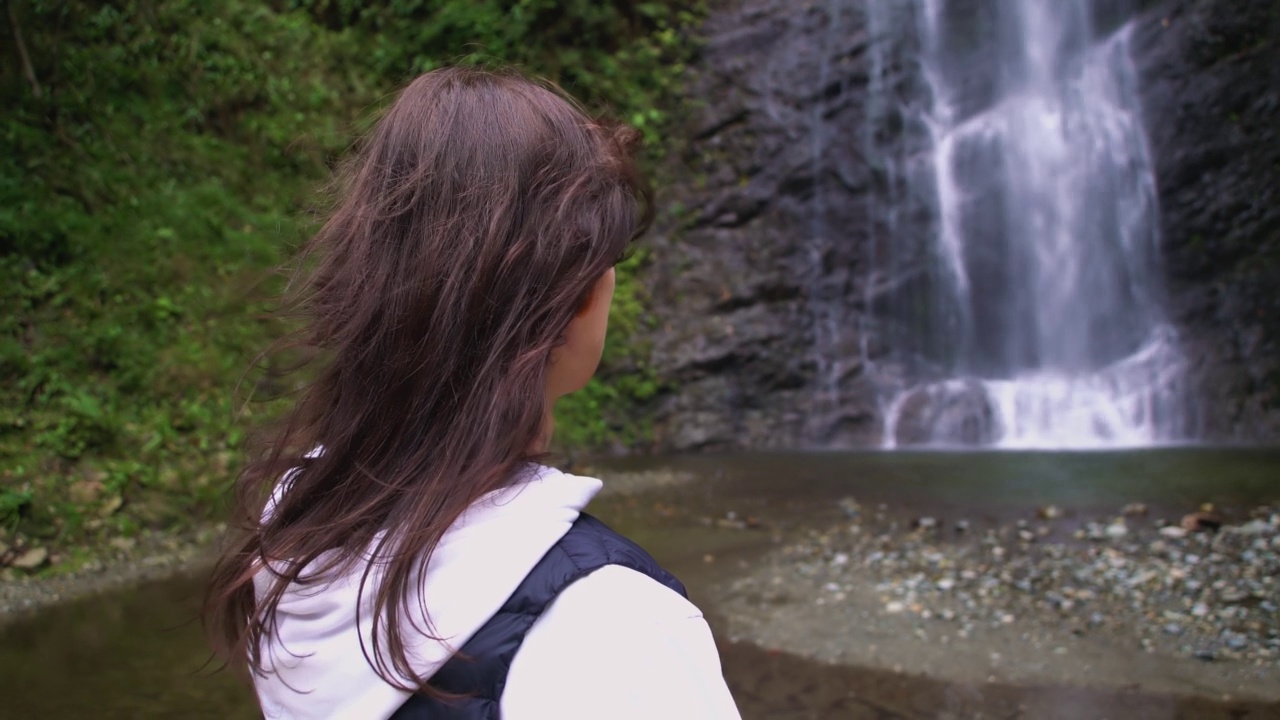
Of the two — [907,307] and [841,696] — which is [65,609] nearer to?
[841,696]

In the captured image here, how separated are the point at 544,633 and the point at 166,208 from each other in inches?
356

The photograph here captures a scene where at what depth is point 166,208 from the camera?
8.68 metres

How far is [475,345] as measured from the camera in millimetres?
1046

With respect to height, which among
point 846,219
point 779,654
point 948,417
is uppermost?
point 846,219

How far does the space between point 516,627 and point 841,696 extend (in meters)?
3.68

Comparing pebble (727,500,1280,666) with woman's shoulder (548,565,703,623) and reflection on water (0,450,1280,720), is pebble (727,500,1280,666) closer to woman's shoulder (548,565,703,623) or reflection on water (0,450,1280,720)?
reflection on water (0,450,1280,720)

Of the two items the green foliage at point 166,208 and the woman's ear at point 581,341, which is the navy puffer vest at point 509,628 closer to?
the woman's ear at point 581,341

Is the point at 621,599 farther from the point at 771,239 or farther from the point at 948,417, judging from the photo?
the point at 771,239

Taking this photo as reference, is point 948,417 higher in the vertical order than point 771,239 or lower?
lower

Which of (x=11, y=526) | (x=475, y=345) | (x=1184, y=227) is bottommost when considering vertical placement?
(x=11, y=526)

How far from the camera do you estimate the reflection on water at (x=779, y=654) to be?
13.5 feet

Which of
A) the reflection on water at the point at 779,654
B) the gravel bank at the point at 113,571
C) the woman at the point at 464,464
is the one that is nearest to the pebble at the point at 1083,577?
the reflection on water at the point at 779,654

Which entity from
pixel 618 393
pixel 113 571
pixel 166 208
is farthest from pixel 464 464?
pixel 618 393

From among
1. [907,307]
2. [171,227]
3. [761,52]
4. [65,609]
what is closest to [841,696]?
[65,609]
